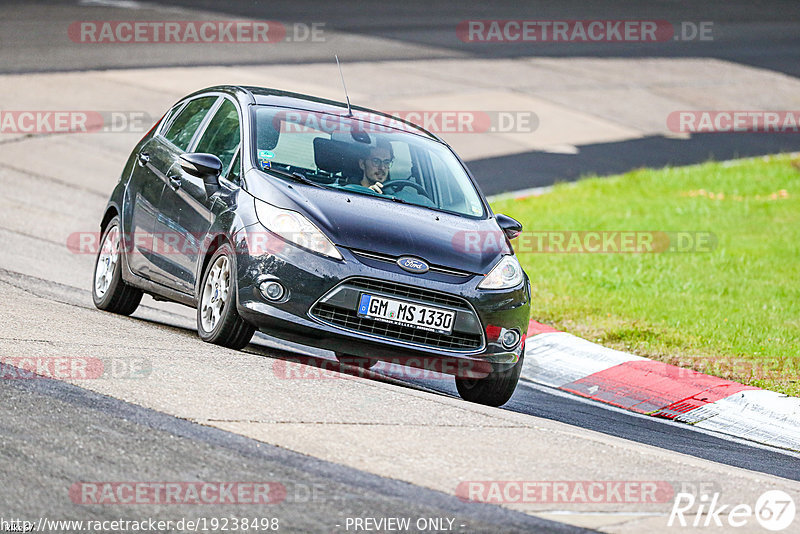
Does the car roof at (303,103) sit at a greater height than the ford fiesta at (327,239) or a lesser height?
greater

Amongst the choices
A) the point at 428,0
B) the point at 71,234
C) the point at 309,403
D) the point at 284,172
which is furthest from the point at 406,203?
the point at 428,0

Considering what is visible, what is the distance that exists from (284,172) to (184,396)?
86.1 inches

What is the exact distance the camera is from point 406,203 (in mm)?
8500

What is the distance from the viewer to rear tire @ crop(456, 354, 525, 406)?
8297 mm

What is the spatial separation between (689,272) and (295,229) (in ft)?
22.0

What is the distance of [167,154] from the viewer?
9484 millimetres

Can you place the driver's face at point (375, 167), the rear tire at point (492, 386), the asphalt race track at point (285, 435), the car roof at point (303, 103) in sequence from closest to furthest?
the asphalt race track at point (285, 435), the rear tire at point (492, 386), the driver's face at point (375, 167), the car roof at point (303, 103)

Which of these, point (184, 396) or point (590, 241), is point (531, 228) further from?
point (184, 396)

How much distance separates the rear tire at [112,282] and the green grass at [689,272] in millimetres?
3649

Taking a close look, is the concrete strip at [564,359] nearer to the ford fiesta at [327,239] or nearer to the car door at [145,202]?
the ford fiesta at [327,239]

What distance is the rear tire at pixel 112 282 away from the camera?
32.1ft

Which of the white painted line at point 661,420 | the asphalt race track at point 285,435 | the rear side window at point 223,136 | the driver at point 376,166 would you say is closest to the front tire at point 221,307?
the asphalt race track at point 285,435

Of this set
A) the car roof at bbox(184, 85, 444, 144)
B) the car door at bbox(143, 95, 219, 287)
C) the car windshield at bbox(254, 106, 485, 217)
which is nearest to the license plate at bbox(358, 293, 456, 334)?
the car windshield at bbox(254, 106, 485, 217)

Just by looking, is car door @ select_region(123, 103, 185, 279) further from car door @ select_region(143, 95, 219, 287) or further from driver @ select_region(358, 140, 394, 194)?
driver @ select_region(358, 140, 394, 194)
